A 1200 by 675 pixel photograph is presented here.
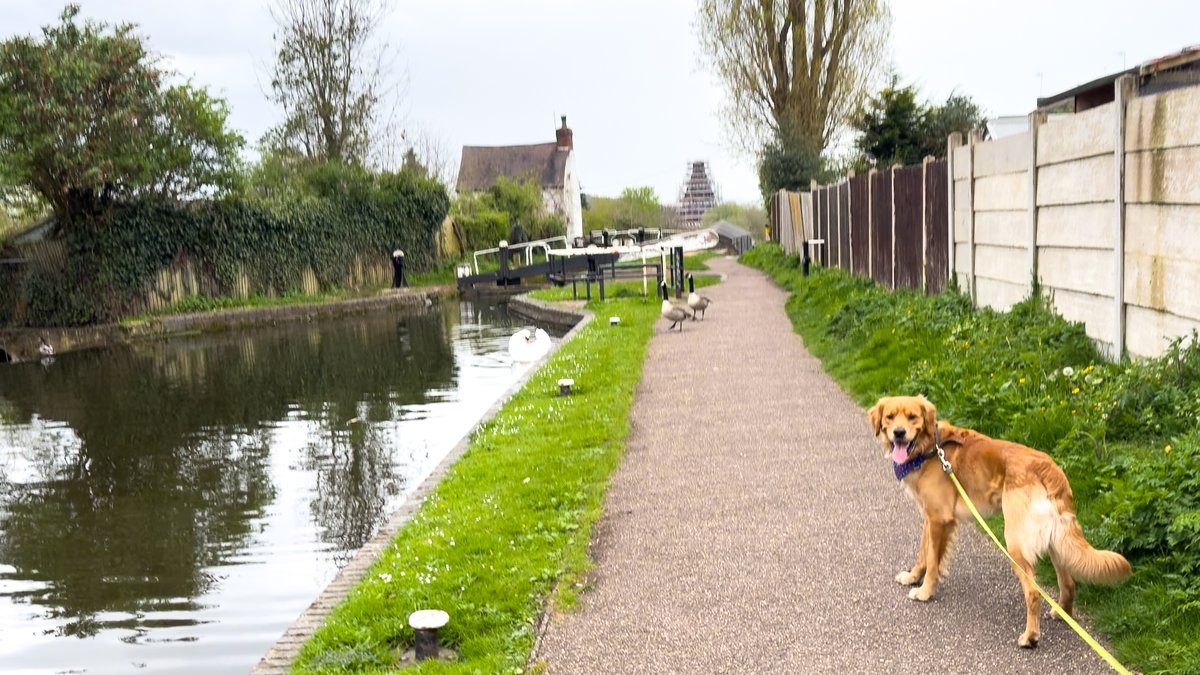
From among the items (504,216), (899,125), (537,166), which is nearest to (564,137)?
(537,166)

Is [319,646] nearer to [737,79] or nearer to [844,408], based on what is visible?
[844,408]

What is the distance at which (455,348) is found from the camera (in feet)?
62.7

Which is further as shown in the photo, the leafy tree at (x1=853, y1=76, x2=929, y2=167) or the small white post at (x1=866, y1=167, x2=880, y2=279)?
the leafy tree at (x1=853, y1=76, x2=929, y2=167)

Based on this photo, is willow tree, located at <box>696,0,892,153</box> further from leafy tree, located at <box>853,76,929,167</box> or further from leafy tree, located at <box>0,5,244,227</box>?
A: leafy tree, located at <box>0,5,244,227</box>

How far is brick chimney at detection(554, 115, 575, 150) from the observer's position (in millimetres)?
66500

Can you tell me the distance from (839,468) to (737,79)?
31399 mm

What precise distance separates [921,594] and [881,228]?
1178 cm

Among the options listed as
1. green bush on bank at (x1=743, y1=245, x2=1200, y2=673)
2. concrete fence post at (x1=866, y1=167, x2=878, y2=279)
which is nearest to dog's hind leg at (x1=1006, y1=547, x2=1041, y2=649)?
green bush on bank at (x1=743, y1=245, x2=1200, y2=673)

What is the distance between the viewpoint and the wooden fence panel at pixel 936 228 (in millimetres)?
12180

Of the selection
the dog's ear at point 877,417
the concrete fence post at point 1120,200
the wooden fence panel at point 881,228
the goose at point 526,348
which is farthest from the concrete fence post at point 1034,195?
the goose at point 526,348

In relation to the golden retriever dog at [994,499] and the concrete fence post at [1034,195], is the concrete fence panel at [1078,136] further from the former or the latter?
the golden retriever dog at [994,499]

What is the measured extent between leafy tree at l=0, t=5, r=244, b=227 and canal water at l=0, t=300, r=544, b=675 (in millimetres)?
7113

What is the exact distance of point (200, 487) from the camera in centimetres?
977

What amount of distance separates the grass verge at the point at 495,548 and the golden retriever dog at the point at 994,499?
1.73 m
